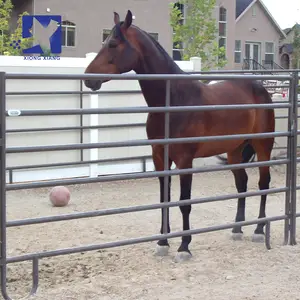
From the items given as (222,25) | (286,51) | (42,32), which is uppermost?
(222,25)

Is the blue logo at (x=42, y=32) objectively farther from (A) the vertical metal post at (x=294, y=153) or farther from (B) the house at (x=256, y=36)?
(B) the house at (x=256, y=36)

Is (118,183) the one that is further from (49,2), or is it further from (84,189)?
(49,2)

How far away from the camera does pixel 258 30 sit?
36.8m

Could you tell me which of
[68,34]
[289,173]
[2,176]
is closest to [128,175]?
[2,176]

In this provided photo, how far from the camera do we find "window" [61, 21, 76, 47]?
24594 millimetres

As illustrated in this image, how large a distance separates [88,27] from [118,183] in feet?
57.0

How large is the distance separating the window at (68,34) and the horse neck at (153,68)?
2030 centimetres

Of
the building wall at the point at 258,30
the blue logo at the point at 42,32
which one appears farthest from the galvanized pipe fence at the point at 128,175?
the building wall at the point at 258,30

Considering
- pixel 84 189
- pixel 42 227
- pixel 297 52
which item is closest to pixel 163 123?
pixel 42 227

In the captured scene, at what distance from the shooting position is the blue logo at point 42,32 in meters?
15.6

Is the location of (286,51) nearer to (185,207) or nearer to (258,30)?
(258,30)

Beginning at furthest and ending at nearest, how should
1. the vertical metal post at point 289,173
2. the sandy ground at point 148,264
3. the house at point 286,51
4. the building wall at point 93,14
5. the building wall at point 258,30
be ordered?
the house at point 286,51
the building wall at point 258,30
the building wall at point 93,14
the vertical metal post at point 289,173
the sandy ground at point 148,264

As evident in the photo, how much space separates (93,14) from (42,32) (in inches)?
112

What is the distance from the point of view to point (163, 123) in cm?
479
